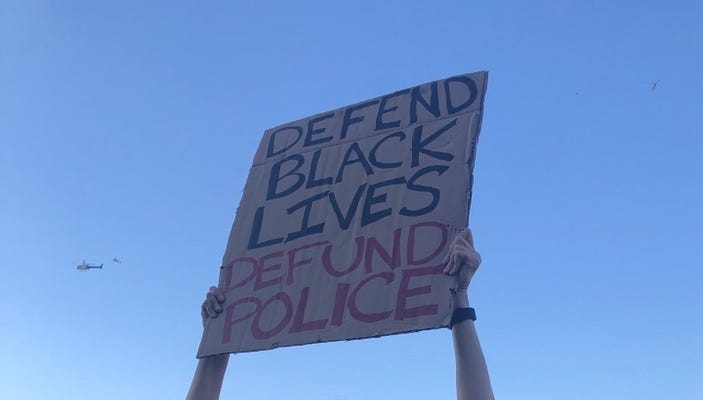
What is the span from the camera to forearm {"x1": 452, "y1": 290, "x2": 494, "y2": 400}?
10.4ft

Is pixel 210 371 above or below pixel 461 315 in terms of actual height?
below

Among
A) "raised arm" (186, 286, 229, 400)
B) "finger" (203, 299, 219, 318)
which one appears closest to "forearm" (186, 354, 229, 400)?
"raised arm" (186, 286, 229, 400)

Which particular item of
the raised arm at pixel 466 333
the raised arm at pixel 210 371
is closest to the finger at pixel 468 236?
the raised arm at pixel 466 333

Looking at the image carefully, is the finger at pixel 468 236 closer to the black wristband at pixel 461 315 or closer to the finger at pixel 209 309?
the black wristband at pixel 461 315

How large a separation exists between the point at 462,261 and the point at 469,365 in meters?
0.47

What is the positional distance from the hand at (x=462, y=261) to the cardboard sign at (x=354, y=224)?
5cm

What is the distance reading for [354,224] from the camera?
13.4 feet

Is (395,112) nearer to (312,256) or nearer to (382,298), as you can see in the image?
(312,256)

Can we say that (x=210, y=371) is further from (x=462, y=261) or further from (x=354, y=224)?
(x=462, y=261)

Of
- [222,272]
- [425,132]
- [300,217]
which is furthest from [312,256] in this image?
[425,132]

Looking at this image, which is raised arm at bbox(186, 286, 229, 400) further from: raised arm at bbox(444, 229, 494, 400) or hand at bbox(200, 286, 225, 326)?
raised arm at bbox(444, 229, 494, 400)

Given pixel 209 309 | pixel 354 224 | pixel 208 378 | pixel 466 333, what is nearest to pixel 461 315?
pixel 466 333

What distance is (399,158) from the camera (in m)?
4.26

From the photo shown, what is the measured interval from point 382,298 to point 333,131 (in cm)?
135
